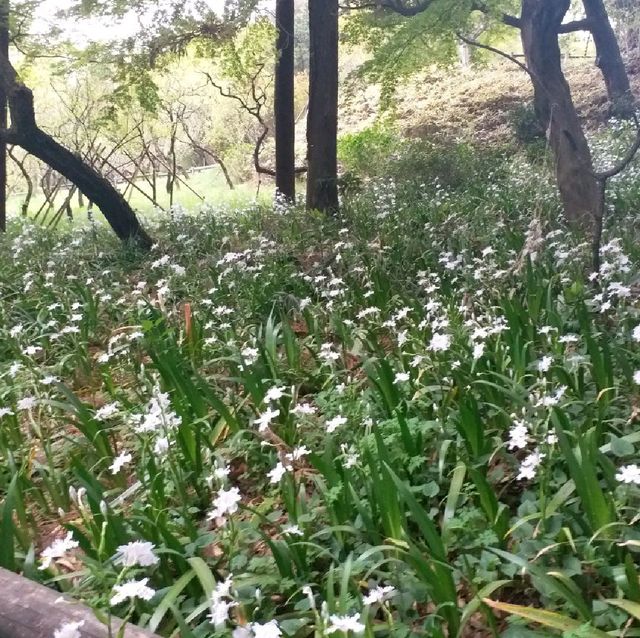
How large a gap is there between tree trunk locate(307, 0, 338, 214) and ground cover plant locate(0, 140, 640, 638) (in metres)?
2.78

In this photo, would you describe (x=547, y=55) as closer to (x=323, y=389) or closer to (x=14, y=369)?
(x=323, y=389)

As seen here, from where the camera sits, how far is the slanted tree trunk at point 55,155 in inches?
249

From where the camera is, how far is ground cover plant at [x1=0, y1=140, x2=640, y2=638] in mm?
1689

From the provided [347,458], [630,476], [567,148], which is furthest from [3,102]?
[630,476]

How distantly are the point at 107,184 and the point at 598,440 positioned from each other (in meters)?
6.03

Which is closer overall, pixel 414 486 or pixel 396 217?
pixel 414 486

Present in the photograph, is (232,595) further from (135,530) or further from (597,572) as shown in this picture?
(597,572)

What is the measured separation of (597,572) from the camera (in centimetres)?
169

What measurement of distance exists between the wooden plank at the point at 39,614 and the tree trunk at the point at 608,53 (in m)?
12.3

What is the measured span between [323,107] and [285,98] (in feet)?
4.65

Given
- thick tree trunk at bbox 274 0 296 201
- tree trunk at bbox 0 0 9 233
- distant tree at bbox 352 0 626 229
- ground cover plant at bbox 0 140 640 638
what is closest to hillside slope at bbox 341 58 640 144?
thick tree trunk at bbox 274 0 296 201

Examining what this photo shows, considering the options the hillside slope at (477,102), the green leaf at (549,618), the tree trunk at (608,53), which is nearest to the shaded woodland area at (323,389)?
the green leaf at (549,618)

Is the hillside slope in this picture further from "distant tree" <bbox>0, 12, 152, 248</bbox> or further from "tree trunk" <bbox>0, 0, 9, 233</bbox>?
"distant tree" <bbox>0, 12, 152, 248</bbox>

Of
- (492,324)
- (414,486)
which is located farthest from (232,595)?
(492,324)
